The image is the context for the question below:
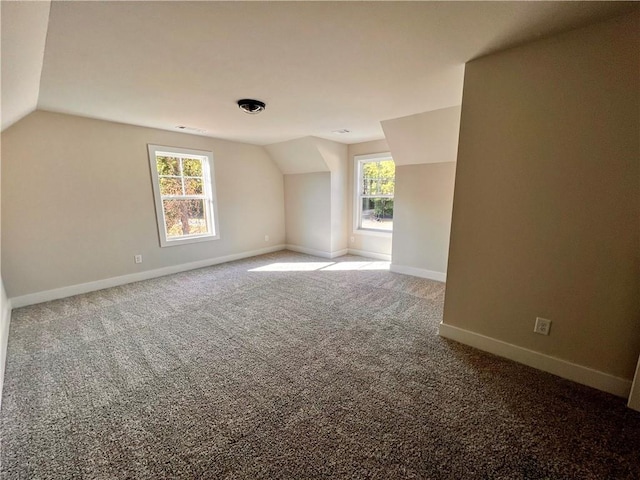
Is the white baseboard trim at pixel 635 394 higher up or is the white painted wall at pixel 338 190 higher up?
the white painted wall at pixel 338 190

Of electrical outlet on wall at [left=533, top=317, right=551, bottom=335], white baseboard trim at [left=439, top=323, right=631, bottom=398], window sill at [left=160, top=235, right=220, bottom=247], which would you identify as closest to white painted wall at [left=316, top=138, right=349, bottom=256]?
window sill at [left=160, top=235, right=220, bottom=247]

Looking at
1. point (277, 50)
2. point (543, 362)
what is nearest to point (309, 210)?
point (277, 50)

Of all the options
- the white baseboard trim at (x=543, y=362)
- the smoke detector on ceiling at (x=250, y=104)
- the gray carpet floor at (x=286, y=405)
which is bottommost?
the gray carpet floor at (x=286, y=405)

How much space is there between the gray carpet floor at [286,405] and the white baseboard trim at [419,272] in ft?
4.06

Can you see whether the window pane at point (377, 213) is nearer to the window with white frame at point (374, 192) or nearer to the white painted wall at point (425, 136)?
the window with white frame at point (374, 192)

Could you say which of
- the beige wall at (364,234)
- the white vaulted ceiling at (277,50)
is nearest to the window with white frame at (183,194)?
the white vaulted ceiling at (277,50)

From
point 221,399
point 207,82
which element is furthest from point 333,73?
point 221,399

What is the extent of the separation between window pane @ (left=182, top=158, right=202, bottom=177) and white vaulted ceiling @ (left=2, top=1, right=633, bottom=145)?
1410mm

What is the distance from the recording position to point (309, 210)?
5219 millimetres

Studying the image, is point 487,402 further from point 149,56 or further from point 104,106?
point 104,106

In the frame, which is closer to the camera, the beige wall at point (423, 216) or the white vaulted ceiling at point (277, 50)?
the white vaulted ceiling at point (277, 50)

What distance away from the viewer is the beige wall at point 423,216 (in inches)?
144

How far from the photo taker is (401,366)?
6.20 ft

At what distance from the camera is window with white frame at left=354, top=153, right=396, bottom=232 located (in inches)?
185
